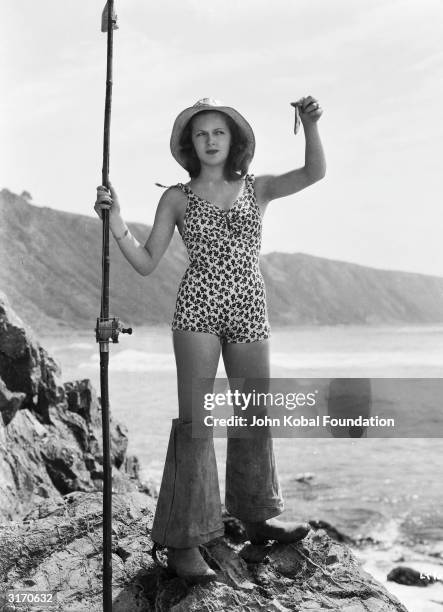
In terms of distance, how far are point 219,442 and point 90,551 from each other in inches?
378

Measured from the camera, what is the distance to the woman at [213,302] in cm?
372

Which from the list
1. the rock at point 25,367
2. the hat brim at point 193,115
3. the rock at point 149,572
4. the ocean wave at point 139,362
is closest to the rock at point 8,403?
the rock at point 25,367

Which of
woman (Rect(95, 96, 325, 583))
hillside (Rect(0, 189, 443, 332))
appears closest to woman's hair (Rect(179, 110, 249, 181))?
woman (Rect(95, 96, 325, 583))

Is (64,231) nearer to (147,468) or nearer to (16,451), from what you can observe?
(147,468)

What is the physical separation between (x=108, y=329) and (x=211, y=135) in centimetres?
109

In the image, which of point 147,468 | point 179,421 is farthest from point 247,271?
point 147,468

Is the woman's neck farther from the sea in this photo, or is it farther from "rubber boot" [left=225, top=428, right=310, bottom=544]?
the sea

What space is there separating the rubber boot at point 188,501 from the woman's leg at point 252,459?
268mm

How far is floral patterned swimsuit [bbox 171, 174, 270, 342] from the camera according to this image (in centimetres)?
377

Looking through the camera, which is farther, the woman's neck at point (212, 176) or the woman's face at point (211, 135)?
the woman's neck at point (212, 176)

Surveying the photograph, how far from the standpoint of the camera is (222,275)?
3.79 m

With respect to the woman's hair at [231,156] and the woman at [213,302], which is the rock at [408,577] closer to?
the woman at [213,302]

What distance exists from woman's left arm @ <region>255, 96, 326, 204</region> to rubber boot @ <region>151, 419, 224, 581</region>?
Answer: 123 cm

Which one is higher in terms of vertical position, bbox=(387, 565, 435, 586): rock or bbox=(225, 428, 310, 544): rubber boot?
bbox=(225, 428, 310, 544): rubber boot
